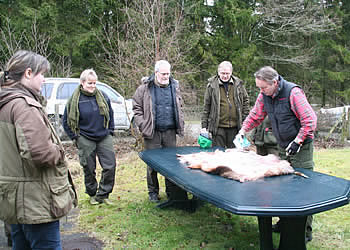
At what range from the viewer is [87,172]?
13.8ft

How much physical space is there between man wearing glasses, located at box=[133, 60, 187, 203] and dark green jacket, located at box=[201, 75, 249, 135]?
0.58 metres

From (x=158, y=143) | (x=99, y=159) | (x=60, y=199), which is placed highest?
(x=60, y=199)

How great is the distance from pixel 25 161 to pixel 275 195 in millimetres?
1659

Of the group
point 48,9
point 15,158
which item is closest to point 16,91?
point 15,158

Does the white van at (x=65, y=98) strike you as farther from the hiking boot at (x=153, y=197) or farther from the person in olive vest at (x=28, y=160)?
the person in olive vest at (x=28, y=160)

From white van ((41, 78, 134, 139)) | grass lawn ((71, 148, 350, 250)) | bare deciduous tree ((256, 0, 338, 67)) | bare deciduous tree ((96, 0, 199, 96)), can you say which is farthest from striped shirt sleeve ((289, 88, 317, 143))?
bare deciduous tree ((256, 0, 338, 67))

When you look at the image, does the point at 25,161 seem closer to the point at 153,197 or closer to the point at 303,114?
the point at 303,114

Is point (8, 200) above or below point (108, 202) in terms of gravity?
above

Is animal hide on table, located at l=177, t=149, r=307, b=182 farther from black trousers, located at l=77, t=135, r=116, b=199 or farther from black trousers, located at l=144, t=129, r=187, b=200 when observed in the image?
black trousers, located at l=77, t=135, r=116, b=199

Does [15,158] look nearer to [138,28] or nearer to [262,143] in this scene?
[262,143]

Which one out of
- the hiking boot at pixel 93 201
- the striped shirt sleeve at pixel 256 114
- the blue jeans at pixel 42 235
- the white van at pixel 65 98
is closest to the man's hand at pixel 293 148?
the striped shirt sleeve at pixel 256 114

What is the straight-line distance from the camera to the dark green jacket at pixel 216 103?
4711mm

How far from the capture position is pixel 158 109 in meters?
4.34

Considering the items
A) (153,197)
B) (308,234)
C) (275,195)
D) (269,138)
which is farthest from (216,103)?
(275,195)
